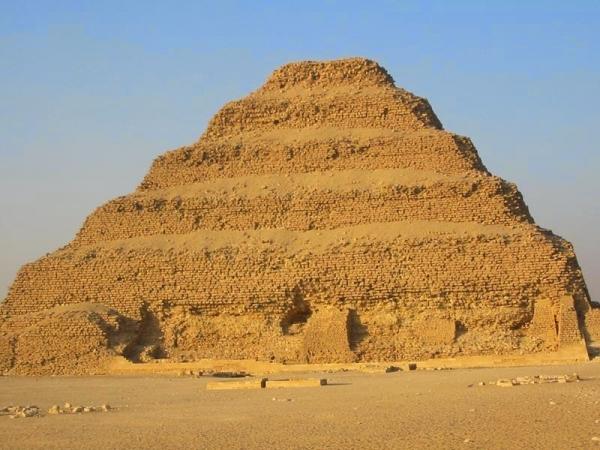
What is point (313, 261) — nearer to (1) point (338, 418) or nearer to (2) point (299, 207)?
(2) point (299, 207)

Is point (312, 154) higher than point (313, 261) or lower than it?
higher

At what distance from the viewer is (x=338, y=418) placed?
52.1 ft

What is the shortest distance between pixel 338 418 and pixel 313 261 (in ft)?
58.9

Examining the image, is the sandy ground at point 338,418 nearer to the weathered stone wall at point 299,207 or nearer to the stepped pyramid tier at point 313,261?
the stepped pyramid tier at point 313,261

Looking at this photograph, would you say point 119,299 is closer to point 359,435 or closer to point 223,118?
point 223,118

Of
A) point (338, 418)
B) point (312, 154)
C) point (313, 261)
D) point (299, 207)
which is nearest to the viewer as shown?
point (338, 418)

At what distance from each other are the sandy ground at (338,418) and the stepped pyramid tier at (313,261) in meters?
7.69

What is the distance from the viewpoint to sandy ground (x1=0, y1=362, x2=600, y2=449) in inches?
523

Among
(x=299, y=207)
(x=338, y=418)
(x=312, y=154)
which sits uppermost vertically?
(x=312, y=154)

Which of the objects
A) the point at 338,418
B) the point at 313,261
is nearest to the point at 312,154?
the point at 313,261

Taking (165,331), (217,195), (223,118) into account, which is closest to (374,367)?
(165,331)

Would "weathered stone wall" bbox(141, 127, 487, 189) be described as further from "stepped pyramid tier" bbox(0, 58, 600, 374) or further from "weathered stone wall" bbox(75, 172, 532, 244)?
"weathered stone wall" bbox(75, 172, 532, 244)

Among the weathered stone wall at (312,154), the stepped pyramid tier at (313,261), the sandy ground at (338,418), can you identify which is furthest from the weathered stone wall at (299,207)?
the sandy ground at (338,418)

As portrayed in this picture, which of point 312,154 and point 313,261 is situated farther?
point 312,154
